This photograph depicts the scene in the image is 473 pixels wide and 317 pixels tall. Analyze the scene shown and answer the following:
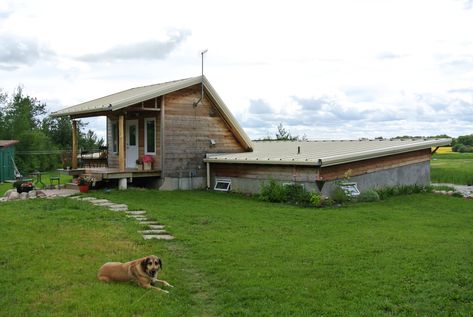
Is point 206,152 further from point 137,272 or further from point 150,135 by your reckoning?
point 137,272

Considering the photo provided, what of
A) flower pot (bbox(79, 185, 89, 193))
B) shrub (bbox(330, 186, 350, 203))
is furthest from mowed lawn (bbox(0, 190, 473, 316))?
flower pot (bbox(79, 185, 89, 193))

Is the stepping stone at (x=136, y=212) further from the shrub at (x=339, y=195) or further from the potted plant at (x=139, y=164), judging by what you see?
the shrub at (x=339, y=195)

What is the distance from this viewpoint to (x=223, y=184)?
61.5 feet

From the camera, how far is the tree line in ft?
100

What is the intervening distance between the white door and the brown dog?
41.8ft

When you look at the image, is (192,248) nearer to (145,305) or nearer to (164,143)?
(145,305)

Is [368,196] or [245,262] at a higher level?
[368,196]

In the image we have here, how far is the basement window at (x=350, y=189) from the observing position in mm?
16250

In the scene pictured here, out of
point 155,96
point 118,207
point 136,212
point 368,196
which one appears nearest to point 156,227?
point 136,212

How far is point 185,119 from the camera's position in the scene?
18.3 meters

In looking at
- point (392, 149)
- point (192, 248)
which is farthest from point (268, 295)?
point (392, 149)

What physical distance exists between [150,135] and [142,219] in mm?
7189

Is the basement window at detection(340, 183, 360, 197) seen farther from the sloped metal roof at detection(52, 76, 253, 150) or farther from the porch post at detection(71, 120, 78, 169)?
the porch post at detection(71, 120, 78, 169)

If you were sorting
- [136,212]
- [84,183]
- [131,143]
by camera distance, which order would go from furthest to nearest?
[131,143] → [84,183] → [136,212]
